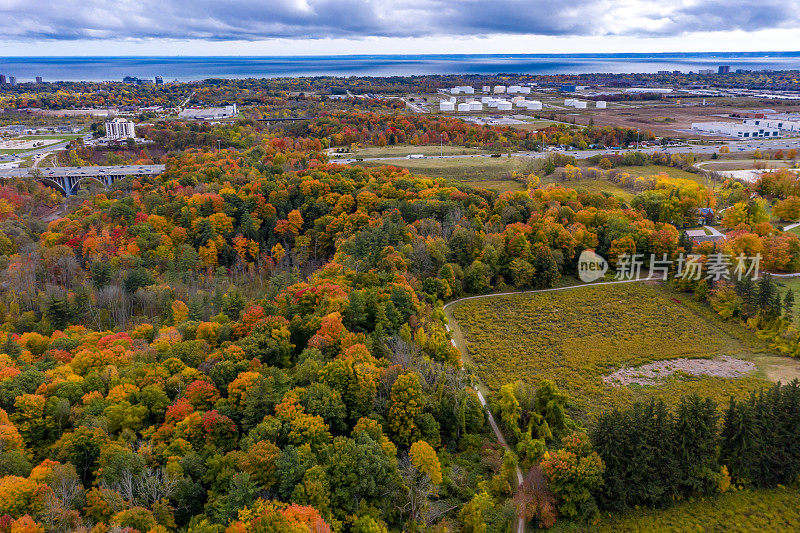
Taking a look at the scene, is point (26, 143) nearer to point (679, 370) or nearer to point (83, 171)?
point (83, 171)

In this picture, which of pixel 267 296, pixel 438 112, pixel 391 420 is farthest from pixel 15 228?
pixel 438 112

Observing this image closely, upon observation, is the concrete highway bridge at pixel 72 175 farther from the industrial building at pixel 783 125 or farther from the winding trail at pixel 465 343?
the industrial building at pixel 783 125

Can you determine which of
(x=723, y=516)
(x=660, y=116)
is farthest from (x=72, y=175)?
(x=660, y=116)

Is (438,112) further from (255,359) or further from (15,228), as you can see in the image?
(255,359)

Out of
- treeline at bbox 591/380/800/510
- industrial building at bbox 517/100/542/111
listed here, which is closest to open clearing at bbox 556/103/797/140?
industrial building at bbox 517/100/542/111

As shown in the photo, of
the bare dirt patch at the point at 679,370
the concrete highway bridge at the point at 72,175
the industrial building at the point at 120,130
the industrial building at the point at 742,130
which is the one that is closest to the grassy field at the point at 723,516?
the bare dirt patch at the point at 679,370

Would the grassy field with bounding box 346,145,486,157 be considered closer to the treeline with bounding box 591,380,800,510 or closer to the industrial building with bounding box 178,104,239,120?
the industrial building with bounding box 178,104,239,120
